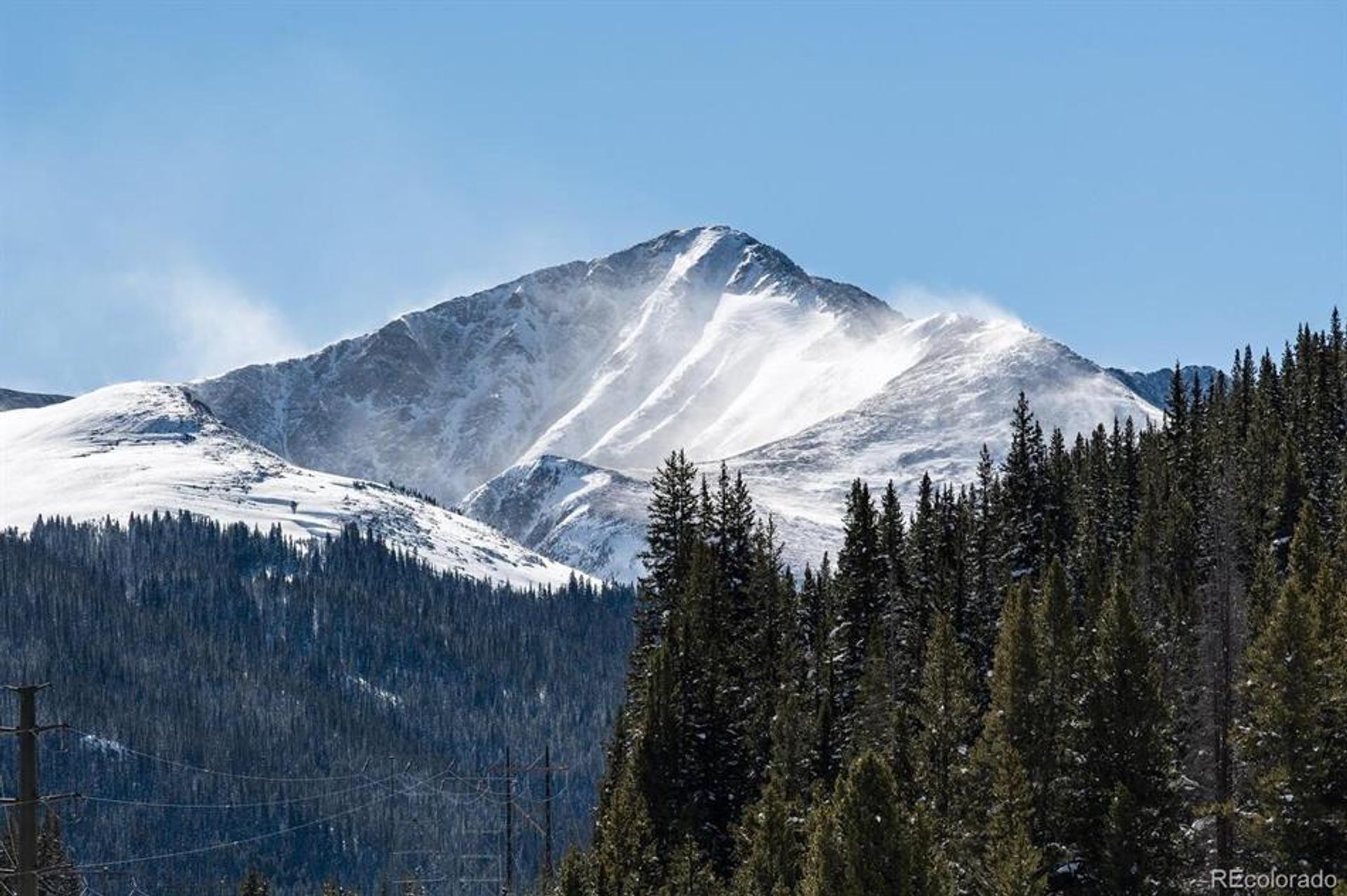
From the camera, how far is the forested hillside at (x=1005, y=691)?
192ft

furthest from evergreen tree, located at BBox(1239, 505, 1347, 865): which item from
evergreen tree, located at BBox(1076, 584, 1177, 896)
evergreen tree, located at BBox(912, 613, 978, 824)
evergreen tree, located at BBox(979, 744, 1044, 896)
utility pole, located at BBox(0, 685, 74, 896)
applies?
utility pole, located at BBox(0, 685, 74, 896)

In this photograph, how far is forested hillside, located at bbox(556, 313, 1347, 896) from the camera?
58625 millimetres

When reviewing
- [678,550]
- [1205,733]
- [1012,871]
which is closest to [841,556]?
[678,550]

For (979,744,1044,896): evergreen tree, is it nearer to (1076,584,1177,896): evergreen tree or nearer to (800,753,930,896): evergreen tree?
(1076,584,1177,896): evergreen tree

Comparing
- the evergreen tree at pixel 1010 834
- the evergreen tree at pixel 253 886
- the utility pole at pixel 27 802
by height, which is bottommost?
the evergreen tree at pixel 253 886

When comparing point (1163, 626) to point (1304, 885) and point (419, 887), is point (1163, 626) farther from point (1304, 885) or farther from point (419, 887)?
point (419, 887)

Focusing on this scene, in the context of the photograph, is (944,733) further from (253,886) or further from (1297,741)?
(253,886)

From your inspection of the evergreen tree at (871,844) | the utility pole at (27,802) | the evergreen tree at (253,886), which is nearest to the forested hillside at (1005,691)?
the evergreen tree at (871,844)

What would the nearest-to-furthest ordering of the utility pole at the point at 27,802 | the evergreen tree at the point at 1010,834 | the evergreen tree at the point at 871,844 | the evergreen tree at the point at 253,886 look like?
the utility pole at the point at 27,802 → the evergreen tree at the point at 871,844 → the evergreen tree at the point at 1010,834 → the evergreen tree at the point at 253,886

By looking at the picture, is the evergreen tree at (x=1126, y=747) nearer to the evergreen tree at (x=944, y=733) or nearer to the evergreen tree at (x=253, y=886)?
the evergreen tree at (x=944, y=733)

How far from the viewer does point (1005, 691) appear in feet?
212

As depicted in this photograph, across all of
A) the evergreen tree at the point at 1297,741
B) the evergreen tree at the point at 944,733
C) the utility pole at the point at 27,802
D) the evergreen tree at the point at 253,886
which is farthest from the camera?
the evergreen tree at the point at 253,886

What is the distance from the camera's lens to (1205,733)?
7212 centimetres

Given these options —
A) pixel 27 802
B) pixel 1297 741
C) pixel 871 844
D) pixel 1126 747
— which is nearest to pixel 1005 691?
pixel 1126 747
